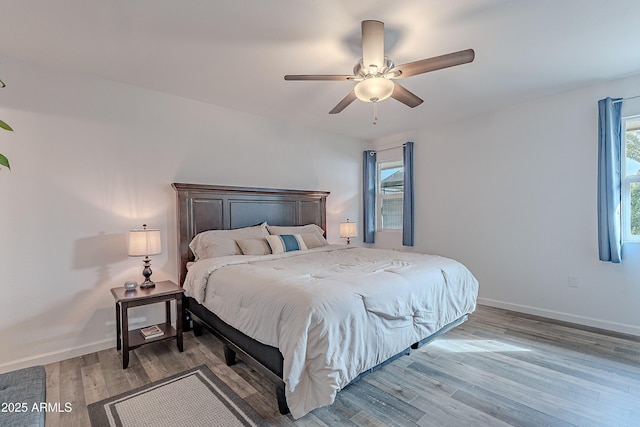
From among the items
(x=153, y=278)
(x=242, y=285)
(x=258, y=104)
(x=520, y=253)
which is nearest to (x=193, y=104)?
(x=258, y=104)

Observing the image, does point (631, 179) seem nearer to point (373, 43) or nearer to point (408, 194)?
point (408, 194)

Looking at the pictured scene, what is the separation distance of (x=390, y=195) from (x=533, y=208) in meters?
2.16

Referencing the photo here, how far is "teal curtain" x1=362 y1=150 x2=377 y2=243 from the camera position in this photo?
5410 mm

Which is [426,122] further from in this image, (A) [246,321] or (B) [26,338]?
(B) [26,338]

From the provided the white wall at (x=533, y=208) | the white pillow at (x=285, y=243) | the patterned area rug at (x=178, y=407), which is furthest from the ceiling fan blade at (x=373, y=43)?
the white wall at (x=533, y=208)

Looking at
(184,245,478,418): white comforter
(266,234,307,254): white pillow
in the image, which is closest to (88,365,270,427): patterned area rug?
(184,245,478,418): white comforter

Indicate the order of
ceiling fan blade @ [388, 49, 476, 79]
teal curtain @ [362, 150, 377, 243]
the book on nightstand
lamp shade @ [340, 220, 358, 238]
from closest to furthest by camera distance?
1. ceiling fan blade @ [388, 49, 476, 79]
2. the book on nightstand
3. lamp shade @ [340, 220, 358, 238]
4. teal curtain @ [362, 150, 377, 243]

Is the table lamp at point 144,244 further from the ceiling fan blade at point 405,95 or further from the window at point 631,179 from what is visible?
the window at point 631,179

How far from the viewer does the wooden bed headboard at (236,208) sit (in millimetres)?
3338

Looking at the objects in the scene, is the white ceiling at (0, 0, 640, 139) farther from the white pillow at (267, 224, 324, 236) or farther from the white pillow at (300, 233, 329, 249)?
the white pillow at (300, 233, 329, 249)

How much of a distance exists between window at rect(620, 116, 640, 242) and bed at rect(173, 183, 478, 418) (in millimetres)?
1812

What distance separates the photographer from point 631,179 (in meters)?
3.10

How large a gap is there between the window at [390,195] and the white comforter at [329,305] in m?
2.21

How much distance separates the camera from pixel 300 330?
1.70 metres
